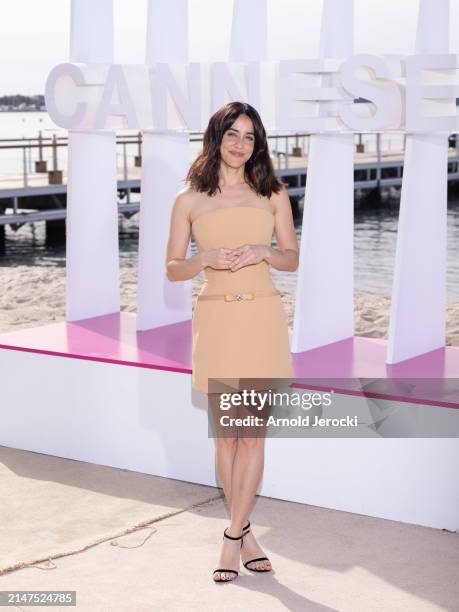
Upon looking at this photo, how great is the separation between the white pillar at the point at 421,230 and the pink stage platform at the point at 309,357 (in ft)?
0.55

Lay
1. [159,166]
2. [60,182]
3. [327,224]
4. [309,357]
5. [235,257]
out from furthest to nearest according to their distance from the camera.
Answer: [60,182]
[159,166]
[327,224]
[309,357]
[235,257]

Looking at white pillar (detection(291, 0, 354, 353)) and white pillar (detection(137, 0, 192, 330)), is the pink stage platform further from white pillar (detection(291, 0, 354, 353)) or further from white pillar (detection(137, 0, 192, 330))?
white pillar (detection(137, 0, 192, 330))

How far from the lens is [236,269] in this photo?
149 inches

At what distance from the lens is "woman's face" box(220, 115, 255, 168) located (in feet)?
12.5

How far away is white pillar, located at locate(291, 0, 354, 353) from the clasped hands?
1.63 m

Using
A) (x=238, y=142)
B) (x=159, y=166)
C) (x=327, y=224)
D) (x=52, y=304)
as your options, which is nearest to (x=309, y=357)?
(x=327, y=224)

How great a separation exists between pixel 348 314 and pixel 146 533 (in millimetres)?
1855

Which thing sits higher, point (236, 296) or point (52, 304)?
point (236, 296)

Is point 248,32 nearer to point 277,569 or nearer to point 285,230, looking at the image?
point 285,230

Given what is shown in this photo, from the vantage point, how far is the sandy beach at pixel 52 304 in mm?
10172

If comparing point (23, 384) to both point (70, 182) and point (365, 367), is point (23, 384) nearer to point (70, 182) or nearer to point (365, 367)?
point (70, 182)

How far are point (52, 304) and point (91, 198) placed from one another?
5221 millimetres

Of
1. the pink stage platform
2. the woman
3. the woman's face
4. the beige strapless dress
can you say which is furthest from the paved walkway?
the woman's face

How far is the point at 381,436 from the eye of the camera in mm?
4703
